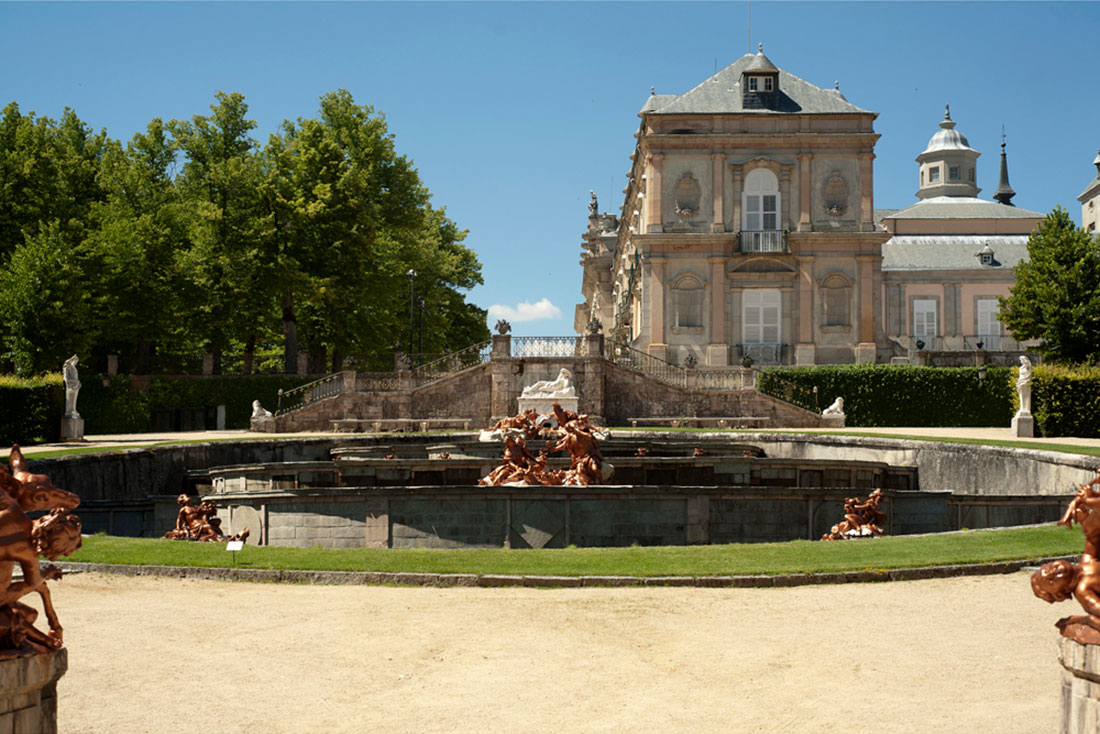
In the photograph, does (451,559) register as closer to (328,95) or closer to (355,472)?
(355,472)

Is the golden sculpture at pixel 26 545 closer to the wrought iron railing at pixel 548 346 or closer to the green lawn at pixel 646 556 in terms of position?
the green lawn at pixel 646 556

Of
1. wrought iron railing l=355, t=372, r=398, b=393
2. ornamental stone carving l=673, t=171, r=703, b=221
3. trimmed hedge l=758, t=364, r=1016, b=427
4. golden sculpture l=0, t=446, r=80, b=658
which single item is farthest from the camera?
ornamental stone carving l=673, t=171, r=703, b=221

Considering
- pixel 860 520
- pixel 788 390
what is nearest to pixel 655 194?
pixel 788 390

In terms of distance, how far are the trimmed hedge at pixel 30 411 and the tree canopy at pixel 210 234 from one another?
7816 millimetres

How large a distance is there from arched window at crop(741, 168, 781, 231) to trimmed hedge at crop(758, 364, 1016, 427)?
9421mm

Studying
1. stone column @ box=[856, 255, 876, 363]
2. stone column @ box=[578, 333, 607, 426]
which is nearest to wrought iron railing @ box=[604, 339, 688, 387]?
stone column @ box=[578, 333, 607, 426]

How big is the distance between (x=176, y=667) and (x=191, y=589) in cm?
347

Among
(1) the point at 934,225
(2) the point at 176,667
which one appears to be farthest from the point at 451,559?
(1) the point at 934,225

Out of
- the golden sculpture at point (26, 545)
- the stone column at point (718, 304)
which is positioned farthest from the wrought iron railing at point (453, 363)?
the golden sculpture at point (26, 545)

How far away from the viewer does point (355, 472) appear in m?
23.5

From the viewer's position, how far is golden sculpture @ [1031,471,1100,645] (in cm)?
516

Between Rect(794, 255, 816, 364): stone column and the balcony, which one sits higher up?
the balcony

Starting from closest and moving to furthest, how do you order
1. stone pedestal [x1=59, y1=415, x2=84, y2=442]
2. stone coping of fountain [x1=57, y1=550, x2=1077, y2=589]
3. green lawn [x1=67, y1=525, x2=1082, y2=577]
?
stone coping of fountain [x1=57, y1=550, x2=1077, y2=589] → green lawn [x1=67, y1=525, x2=1082, y2=577] → stone pedestal [x1=59, y1=415, x2=84, y2=442]

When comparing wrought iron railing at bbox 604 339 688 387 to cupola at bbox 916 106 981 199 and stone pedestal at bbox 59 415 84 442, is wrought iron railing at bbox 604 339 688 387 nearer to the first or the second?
stone pedestal at bbox 59 415 84 442
